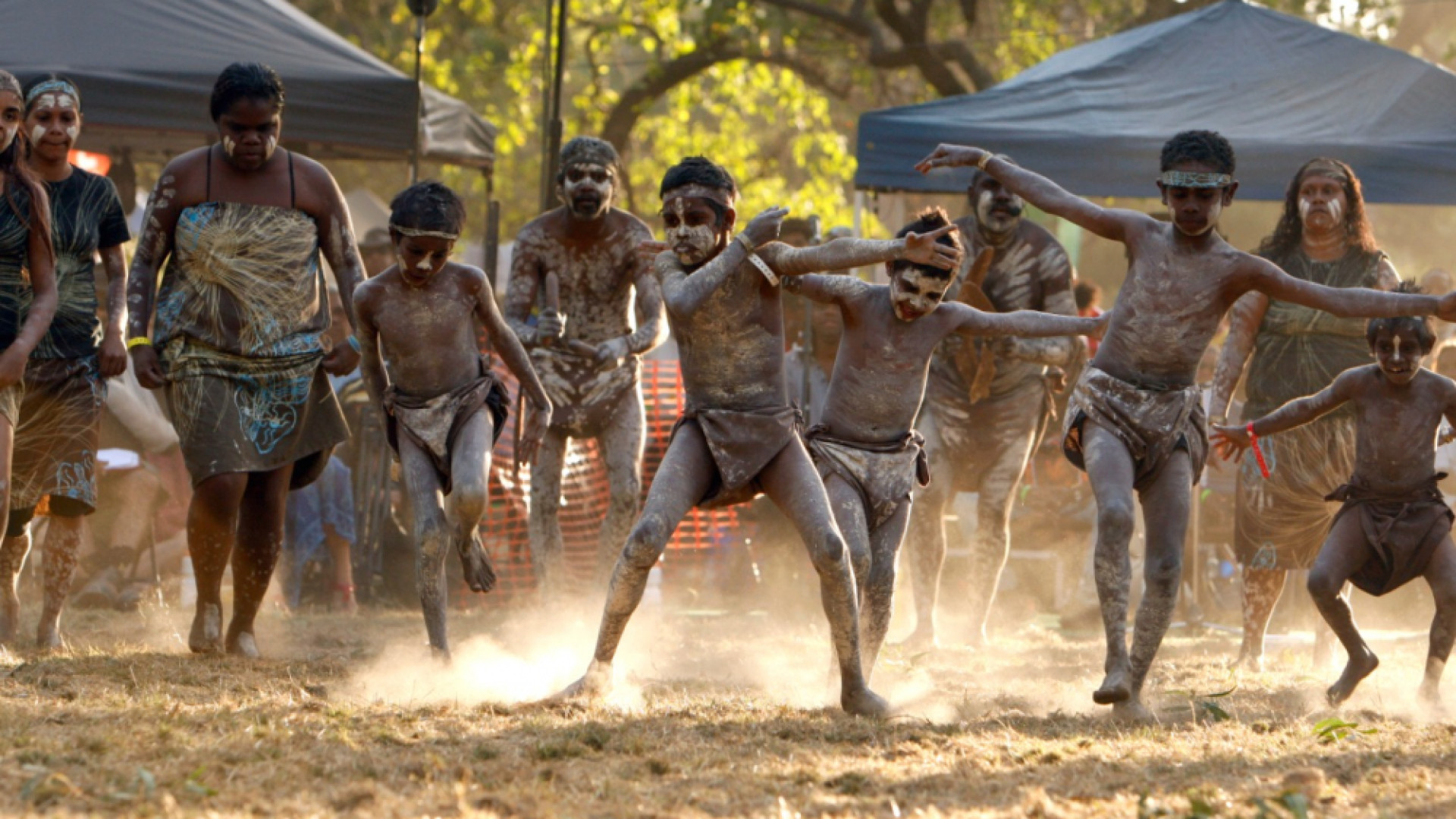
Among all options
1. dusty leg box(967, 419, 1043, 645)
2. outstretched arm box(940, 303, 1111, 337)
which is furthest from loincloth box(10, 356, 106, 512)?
dusty leg box(967, 419, 1043, 645)

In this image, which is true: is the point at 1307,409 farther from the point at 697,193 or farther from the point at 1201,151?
the point at 697,193

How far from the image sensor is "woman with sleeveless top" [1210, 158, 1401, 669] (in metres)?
8.41

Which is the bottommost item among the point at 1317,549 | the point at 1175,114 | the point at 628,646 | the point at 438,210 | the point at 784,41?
the point at 628,646

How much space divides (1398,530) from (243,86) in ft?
16.1

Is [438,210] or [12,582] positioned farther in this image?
[12,582]

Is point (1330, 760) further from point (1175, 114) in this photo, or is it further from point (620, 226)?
point (1175, 114)

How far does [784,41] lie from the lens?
21500mm

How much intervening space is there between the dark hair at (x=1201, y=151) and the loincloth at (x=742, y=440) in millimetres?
1683

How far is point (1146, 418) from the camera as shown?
6.62 m

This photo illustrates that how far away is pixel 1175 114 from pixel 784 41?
1111 centimetres

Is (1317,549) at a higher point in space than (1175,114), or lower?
lower

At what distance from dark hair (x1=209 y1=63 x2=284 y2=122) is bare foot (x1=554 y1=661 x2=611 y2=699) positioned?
2635mm

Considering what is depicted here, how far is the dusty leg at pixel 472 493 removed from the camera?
6777 millimetres

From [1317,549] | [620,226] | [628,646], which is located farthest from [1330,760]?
[620,226]
